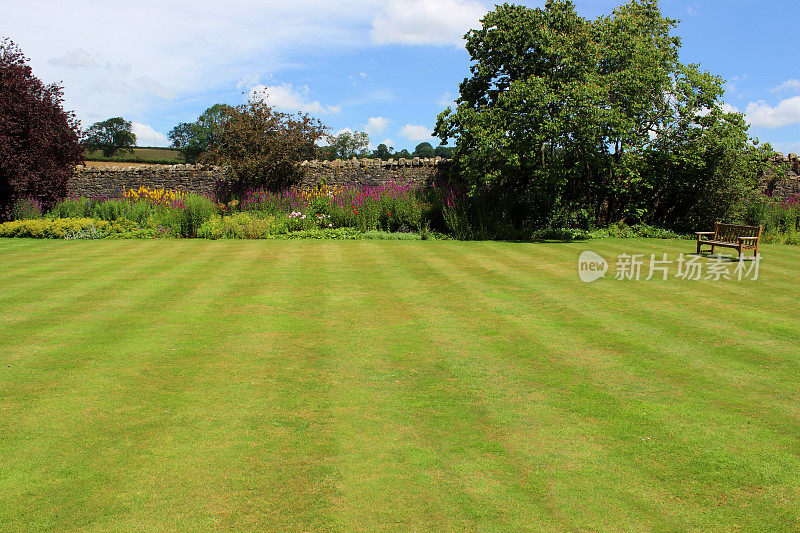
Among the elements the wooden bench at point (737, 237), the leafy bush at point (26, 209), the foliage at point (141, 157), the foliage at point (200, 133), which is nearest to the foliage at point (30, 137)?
the leafy bush at point (26, 209)

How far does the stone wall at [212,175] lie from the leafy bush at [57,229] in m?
4.98

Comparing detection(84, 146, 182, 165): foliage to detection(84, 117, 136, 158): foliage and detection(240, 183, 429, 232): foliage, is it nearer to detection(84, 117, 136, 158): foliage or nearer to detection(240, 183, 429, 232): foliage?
detection(84, 117, 136, 158): foliage

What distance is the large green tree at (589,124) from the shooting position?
16.9 meters

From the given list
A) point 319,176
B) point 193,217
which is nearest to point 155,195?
point 193,217

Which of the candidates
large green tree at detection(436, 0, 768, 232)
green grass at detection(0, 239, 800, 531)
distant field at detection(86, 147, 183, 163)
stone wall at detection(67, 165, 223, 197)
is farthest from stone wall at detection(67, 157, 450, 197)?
distant field at detection(86, 147, 183, 163)

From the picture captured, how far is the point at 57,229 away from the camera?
17.2 meters

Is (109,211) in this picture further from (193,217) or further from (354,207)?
(354,207)

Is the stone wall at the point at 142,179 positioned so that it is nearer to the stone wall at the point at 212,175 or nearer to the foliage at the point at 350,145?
the stone wall at the point at 212,175

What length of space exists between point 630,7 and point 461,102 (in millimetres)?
7457

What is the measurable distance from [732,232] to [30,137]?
2248cm

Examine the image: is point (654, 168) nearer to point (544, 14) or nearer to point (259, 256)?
point (544, 14)

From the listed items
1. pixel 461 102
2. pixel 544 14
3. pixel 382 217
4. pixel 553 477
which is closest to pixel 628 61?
pixel 544 14

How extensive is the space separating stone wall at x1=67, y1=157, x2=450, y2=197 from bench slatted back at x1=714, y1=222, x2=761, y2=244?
9.43 meters

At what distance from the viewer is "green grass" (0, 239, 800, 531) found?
12.5ft
